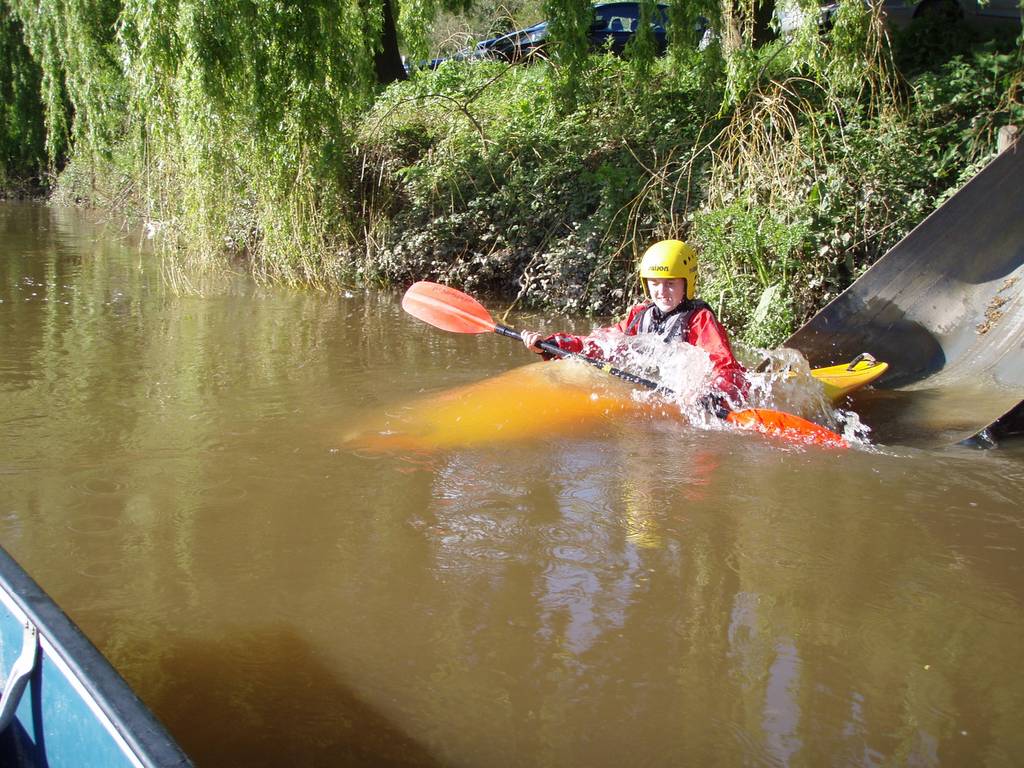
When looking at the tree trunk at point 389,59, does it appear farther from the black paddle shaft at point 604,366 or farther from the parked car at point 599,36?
the black paddle shaft at point 604,366

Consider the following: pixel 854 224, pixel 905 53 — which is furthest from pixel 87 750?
pixel 905 53

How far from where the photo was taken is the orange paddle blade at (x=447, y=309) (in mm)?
6738

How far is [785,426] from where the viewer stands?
5.10 m

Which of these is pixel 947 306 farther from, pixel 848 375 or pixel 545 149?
pixel 545 149

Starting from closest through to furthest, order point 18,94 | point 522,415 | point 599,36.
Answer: point 522,415 < point 599,36 < point 18,94

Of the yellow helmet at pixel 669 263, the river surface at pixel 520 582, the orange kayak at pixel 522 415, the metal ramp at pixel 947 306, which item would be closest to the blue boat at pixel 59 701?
the river surface at pixel 520 582

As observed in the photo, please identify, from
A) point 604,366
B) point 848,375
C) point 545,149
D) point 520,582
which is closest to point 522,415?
point 604,366

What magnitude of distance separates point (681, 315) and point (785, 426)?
2.84ft

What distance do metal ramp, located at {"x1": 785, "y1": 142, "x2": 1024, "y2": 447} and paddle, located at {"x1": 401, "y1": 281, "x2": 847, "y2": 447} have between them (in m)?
1.46

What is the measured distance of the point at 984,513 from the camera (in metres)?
4.14

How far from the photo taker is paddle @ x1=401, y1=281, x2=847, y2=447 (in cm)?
509

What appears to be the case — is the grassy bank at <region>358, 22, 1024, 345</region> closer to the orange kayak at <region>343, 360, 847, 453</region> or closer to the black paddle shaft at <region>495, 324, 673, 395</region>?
the black paddle shaft at <region>495, 324, 673, 395</region>

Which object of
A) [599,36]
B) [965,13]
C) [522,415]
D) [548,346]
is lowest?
[522,415]

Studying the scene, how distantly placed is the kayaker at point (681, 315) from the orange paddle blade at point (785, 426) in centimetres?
14
